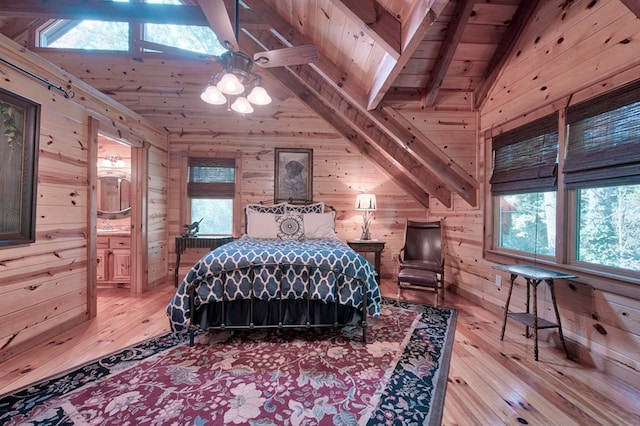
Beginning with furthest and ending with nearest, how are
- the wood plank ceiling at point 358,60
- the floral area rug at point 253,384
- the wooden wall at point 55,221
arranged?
the wood plank ceiling at point 358,60 → the wooden wall at point 55,221 → the floral area rug at point 253,384

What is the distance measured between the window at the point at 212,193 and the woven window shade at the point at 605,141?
4222mm

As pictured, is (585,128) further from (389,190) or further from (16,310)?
(16,310)

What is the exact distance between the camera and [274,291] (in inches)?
87.4

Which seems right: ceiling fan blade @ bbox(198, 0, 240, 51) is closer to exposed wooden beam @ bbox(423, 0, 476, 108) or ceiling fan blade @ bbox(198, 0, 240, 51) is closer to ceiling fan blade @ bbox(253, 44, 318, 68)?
ceiling fan blade @ bbox(253, 44, 318, 68)

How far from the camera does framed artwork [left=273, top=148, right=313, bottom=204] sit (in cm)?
439

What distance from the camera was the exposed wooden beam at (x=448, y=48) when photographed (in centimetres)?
215

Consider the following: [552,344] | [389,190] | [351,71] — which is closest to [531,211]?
[552,344]

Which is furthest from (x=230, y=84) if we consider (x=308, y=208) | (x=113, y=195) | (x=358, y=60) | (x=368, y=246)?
(x=113, y=195)

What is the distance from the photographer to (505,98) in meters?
2.78

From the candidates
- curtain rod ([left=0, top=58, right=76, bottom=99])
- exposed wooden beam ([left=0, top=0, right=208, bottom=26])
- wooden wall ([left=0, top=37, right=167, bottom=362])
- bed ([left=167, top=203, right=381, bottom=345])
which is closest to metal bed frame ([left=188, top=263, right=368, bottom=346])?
bed ([left=167, top=203, right=381, bottom=345])

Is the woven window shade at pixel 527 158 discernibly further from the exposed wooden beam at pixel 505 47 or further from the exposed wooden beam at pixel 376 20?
the exposed wooden beam at pixel 376 20

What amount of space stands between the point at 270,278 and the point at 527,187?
8.65ft

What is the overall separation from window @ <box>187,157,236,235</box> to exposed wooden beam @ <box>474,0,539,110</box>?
3.69 meters

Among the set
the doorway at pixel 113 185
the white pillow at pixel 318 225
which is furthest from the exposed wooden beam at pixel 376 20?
the doorway at pixel 113 185
